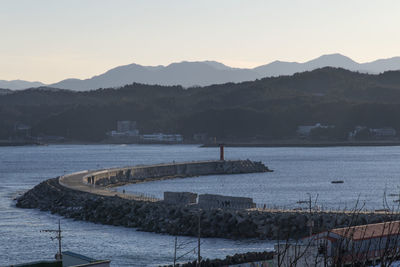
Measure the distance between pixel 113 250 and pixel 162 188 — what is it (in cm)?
3534

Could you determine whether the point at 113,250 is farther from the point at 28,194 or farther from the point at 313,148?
the point at 313,148

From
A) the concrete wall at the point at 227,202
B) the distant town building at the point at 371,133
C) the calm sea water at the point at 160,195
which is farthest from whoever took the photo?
the distant town building at the point at 371,133

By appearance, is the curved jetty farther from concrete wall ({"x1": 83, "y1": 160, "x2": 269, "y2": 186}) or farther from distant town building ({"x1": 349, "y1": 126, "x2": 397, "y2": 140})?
distant town building ({"x1": 349, "y1": 126, "x2": 397, "y2": 140})

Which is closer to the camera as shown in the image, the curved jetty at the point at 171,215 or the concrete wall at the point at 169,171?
the curved jetty at the point at 171,215

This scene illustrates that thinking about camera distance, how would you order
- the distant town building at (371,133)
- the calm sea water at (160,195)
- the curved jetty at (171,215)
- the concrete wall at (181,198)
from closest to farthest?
1. the calm sea water at (160,195)
2. the curved jetty at (171,215)
3. the concrete wall at (181,198)
4. the distant town building at (371,133)

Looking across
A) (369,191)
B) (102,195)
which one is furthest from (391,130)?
(102,195)

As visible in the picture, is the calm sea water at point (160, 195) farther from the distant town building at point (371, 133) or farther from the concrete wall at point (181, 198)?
the distant town building at point (371, 133)

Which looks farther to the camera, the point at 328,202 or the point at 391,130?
the point at 391,130

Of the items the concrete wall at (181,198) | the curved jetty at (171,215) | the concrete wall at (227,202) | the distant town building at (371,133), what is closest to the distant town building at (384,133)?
the distant town building at (371,133)

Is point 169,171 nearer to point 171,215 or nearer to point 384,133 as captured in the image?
point 171,215

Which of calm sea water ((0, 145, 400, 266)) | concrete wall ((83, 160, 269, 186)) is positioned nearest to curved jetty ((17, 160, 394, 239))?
calm sea water ((0, 145, 400, 266))

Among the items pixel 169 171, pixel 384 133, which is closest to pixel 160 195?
pixel 169 171

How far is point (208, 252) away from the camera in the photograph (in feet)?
96.0

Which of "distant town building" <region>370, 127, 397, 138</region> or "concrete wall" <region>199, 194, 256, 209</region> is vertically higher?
"distant town building" <region>370, 127, 397, 138</region>
